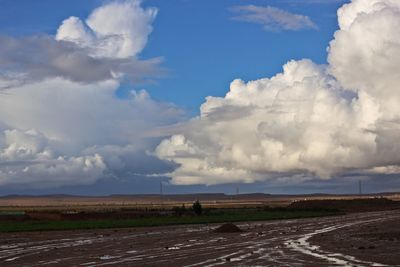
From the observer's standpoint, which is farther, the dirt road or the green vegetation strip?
the green vegetation strip

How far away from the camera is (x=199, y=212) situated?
105 m

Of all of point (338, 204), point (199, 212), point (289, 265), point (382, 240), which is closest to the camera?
point (289, 265)

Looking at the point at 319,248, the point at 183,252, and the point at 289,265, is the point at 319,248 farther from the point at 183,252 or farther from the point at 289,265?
the point at 289,265

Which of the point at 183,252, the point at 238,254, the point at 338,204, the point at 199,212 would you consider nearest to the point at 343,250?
the point at 238,254

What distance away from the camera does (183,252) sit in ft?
113

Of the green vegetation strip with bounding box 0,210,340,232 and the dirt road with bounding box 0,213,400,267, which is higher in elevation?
the green vegetation strip with bounding box 0,210,340,232

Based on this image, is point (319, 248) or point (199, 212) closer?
point (319, 248)

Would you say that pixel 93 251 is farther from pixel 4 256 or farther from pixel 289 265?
pixel 289 265

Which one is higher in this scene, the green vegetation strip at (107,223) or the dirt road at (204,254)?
the green vegetation strip at (107,223)

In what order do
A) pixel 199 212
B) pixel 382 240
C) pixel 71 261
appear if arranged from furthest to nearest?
pixel 199 212 < pixel 382 240 < pixel 71 261

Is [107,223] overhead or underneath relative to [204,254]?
overhead

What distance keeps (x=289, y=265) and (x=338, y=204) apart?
149070 mm

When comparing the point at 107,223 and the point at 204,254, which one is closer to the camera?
the point at 204,254

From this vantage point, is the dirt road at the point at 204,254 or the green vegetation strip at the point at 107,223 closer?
the dirt road at the point at 204,254
